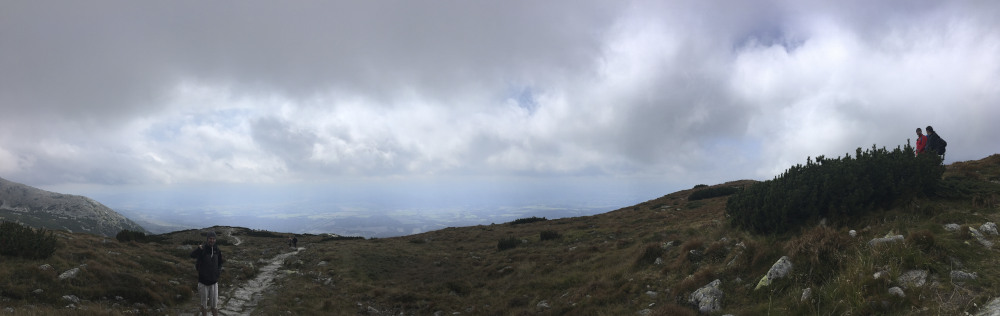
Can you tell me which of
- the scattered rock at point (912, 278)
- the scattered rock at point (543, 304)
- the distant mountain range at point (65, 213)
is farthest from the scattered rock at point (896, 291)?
the distant mountain range at point (65, 213)

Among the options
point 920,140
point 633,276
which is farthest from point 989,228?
point 920,140

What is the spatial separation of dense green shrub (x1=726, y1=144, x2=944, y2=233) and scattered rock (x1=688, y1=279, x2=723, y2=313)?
4.67 m

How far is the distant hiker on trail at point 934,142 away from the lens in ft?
56.6

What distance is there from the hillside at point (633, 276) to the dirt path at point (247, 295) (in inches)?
2.9

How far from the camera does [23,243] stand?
14.6 meters

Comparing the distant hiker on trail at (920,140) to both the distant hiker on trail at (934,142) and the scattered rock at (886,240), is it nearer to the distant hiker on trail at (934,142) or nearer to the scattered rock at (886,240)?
the distant hiker on trail at (934,142)

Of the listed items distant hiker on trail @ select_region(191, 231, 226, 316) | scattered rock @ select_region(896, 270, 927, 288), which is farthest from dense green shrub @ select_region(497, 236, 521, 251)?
scattered rock @ select_region(896, 270, 927, 288)

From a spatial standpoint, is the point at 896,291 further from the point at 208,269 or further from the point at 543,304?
the point at 208,269

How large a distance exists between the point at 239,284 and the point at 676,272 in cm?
2032

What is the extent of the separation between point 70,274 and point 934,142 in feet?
117

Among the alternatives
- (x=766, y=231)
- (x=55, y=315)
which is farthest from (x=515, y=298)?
(x=55, y=315)

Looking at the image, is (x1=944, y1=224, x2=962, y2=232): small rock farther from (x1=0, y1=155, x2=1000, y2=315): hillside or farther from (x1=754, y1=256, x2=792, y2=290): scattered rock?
(x1=754, y1=256, x2=792, y2=290): scattered rock

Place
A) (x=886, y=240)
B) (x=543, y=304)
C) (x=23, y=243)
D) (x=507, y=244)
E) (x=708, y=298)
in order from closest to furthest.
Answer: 1. (x=886, y=240)
2. (x=708, y=298)
3. (x=543, y=304)
4. (x=23, y=243)
5. (x=507, y=244)

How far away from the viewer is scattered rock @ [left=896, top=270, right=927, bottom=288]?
22.9 feet
